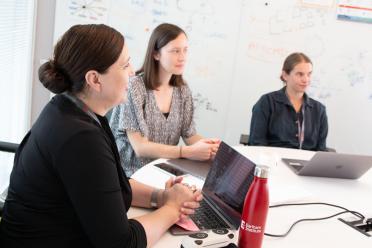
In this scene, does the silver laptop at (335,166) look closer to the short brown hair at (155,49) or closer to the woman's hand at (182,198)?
the woman's hand at (182,198)

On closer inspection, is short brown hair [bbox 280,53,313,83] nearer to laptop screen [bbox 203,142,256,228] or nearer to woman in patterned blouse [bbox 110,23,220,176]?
woman in patterned blouse [bbox 110,23,220,176]

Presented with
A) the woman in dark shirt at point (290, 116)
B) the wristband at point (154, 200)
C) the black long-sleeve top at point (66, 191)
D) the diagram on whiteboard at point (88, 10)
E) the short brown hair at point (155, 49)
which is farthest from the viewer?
the diagram on whiteboard at point (88, 10)

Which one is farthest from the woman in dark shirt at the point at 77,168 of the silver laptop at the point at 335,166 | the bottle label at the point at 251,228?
the silver laptop at the point at 335,166

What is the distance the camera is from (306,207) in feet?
5.11

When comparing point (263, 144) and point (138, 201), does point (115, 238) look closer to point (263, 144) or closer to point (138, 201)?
point (138, 201)

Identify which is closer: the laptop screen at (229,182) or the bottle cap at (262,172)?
the bottle cap at (262,172)

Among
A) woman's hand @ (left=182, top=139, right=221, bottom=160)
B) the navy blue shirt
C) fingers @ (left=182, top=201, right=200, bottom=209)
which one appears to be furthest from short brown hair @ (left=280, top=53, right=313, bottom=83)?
fingers @ (left=182, top=201, right=200, bottom=209)

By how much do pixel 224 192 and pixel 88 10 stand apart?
2.28m

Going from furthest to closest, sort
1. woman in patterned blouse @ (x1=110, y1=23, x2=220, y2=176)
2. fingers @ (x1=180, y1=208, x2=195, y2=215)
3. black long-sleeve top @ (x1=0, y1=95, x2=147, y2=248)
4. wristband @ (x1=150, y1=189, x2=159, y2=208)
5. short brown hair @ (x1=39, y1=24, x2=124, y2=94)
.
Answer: woman in patterned blouse @ (x1=110, y1=23, x2=220, y2=176) < wristband @ (x1=150, y1=189, x2=159, y2=208) < fingers @ (x1=180, y1=208, x2=195, y2=215) < short brown hair @ (x1=39, y1=24, x2=124, y2=94) < black long-sleeve top @ (x1=0, y1=95, x2=147, y2=248)

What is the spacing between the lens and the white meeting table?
4.19 feet

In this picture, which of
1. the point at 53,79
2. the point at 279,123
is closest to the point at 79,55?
the point at 53,79

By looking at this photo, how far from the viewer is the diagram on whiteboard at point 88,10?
3143 millimetres

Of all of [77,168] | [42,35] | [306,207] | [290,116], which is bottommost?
[306,207]

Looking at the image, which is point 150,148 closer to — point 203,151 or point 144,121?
point 144,121
